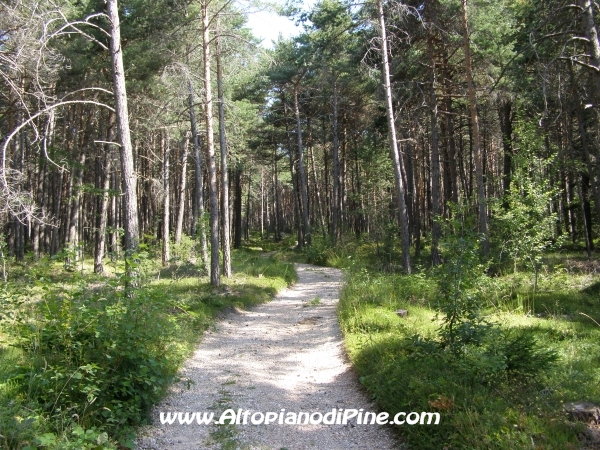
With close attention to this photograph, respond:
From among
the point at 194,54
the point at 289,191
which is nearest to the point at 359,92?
the point at 194,54

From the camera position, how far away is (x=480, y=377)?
15.2 ft

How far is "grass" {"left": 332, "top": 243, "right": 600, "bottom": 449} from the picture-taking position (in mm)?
3834

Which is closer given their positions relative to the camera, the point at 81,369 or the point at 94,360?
the point at 81,369

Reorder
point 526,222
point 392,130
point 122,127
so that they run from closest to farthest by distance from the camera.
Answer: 1. point 122,127
2. point 526,222
3. point 392,130

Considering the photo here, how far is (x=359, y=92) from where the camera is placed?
25.7 m

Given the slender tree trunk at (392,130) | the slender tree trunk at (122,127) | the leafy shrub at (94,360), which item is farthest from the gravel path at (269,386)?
the slender tree trunk at (392,130)

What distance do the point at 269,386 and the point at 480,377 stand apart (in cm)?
306

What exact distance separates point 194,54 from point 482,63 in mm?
9960

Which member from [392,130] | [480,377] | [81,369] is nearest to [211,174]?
[392,130]

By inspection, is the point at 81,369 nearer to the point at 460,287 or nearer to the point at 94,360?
the point at 94,360

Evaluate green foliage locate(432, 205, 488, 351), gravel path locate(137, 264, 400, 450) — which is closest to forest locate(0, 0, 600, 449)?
green foliage locate(432, 205, 488, 351)

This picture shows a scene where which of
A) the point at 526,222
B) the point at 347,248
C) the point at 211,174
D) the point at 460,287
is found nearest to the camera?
the point at 460,287

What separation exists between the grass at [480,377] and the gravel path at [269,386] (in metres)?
0.40

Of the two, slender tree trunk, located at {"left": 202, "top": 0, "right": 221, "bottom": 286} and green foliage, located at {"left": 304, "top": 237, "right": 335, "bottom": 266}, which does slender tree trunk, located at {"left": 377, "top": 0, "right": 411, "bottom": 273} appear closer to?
slender tree trunk, located at {"left": 202, "top": 0, "right": 221, "bottom": 286}
